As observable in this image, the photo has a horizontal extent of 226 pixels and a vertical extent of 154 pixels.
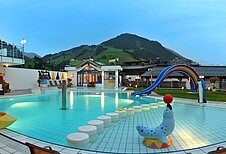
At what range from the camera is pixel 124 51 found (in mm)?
71625

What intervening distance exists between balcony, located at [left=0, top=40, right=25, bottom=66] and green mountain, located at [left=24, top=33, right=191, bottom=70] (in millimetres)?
47400

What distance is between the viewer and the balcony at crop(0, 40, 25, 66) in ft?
49.7

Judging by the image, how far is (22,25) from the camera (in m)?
66.0

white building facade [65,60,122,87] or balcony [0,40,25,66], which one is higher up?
balcony [0,40,25,66]

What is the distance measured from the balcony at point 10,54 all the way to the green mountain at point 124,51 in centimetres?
4740

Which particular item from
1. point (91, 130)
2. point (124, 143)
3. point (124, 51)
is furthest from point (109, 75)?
point (124, 51)

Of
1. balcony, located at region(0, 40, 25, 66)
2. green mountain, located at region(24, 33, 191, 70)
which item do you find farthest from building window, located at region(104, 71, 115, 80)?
green mountain, located at region(24, 33, 191, 70)

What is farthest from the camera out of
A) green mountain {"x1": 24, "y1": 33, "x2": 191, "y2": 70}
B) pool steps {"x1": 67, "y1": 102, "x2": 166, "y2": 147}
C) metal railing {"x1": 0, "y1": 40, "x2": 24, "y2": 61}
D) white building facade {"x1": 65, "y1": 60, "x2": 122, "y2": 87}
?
green mountain {"x1": 24, "y1": 33, "x2": 191, "y2": 70}

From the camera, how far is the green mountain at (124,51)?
68062mm

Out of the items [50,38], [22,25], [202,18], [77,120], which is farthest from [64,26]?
[77,120]

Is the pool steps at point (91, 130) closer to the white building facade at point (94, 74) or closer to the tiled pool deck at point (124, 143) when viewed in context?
the tiled pool deck at point (124, 143)

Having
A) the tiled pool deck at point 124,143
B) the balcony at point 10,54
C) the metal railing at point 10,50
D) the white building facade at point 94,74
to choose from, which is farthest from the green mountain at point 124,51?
the tiled pool deck at point 124,143

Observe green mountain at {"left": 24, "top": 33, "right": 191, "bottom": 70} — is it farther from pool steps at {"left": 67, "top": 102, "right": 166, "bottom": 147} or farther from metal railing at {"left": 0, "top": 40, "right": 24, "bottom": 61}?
pool steps at {"left": 67, "top": 102, "right": 166, "bottom": 147}

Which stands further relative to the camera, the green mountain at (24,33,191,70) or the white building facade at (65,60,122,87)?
the green mountain at (24,33,191,70)
